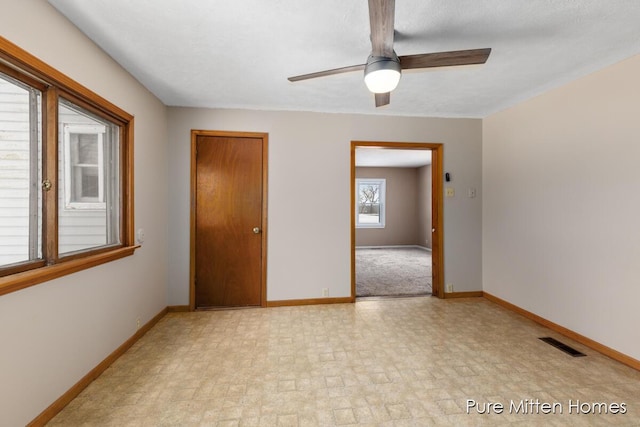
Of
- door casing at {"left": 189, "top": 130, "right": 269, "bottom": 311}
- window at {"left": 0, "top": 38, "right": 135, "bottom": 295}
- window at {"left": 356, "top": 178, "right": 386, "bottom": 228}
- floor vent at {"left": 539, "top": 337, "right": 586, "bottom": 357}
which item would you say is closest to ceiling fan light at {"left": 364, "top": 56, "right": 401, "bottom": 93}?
window at {"left": 0, "top": 38, "right": 135, "bottom": 295}

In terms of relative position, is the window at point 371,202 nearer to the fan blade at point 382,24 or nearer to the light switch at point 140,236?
the light switch at point 140,236

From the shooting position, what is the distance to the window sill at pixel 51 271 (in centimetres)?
134

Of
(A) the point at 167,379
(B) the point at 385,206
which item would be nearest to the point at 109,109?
(A) the point at 167,379

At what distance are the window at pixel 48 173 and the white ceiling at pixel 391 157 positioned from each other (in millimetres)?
4474

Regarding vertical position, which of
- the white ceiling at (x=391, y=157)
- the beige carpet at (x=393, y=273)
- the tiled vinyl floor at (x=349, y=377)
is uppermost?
the white ceiling at (x=391, y=157)

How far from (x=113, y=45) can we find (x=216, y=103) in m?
1.21

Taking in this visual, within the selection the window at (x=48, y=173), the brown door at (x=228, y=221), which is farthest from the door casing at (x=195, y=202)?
the window at (x=48, y=173)

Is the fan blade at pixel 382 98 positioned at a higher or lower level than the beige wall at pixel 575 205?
higher

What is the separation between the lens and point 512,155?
3.31m

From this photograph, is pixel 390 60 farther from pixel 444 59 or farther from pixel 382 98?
pixel 382 98

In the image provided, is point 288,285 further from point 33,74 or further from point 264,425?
point 33,74

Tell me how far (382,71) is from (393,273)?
4.23 meters

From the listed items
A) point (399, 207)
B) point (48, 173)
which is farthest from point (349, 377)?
point (399, 207)

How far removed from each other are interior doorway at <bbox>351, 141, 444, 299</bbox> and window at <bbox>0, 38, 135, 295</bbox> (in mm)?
2563
